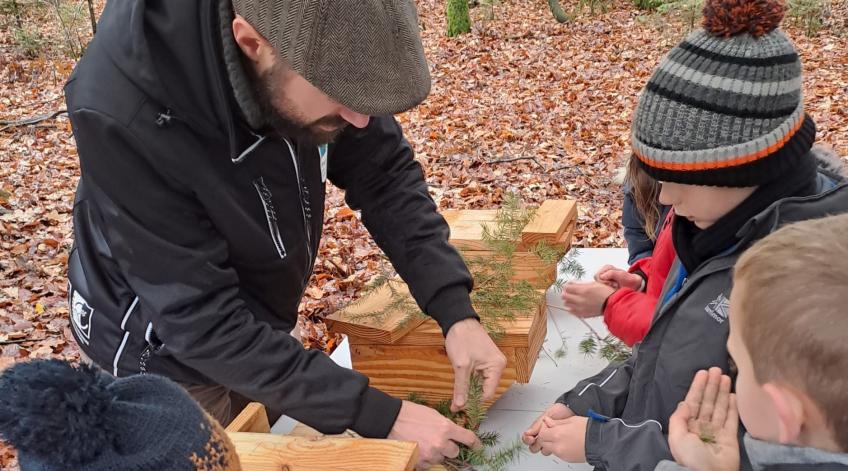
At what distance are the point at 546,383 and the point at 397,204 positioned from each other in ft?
2.67

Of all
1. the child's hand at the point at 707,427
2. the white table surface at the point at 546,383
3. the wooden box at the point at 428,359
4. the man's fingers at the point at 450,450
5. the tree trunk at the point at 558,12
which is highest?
the child's hand at the point at 707,427

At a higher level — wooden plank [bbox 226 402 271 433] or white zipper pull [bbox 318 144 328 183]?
white zipper pull [bbox 318 144 328 183]

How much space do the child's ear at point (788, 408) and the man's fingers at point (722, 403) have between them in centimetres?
25

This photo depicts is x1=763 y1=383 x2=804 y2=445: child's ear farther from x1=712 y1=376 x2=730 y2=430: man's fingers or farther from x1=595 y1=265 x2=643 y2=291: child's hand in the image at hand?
x1=595 y1=265 x2=643 y2=291: child's hand

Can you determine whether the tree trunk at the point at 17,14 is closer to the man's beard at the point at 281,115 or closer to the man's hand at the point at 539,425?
the man's beard at the point at 281,115

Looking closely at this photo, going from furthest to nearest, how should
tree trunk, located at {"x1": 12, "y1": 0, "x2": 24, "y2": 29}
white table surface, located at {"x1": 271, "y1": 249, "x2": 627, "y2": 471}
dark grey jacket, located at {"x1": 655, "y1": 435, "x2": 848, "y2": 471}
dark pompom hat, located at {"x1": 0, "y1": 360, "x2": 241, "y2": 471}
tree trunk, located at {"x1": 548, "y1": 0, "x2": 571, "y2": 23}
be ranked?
1. tree trunk, located at {"x1": 548, "y1": 0, "x2": 571, "y2": 23}
2. tree trunk, located at {"x1": 12, "y1": 0, "x2": 24, "y2": 29}
3. white table surface, located at {"x1": 271, "y1": 249, "x2": 627, "y2": 471}
4. dark grey jacket, located at {"x1": 655, "y1": 435, "x2": 848, "y2": 471}
5. dark pompom hat, located at {"x1": 0, "y1": 360, "x2": 241, "y2": 471}

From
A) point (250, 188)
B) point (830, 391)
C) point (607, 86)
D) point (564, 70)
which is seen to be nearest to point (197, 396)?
point (250, 188)

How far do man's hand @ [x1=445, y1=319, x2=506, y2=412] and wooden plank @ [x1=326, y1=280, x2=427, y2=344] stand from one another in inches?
10.6

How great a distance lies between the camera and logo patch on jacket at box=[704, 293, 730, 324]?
5.22 ft

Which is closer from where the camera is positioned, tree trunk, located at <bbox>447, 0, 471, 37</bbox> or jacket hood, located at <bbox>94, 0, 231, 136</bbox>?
jacket hood, located at <bbox>94, 0, 231, 136</bbox>

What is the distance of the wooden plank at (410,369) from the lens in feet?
7.78

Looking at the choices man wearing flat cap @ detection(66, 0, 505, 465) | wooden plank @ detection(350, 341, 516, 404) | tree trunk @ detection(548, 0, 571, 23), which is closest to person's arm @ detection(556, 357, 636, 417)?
man wearing flat cap @ detection(66, 0, 505, 465)

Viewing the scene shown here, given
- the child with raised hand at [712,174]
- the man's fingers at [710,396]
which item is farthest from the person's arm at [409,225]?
the man's fingers at [710,396]

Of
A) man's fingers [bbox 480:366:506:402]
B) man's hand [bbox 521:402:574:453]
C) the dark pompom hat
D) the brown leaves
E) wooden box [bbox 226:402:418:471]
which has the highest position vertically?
the dark pompom hat
